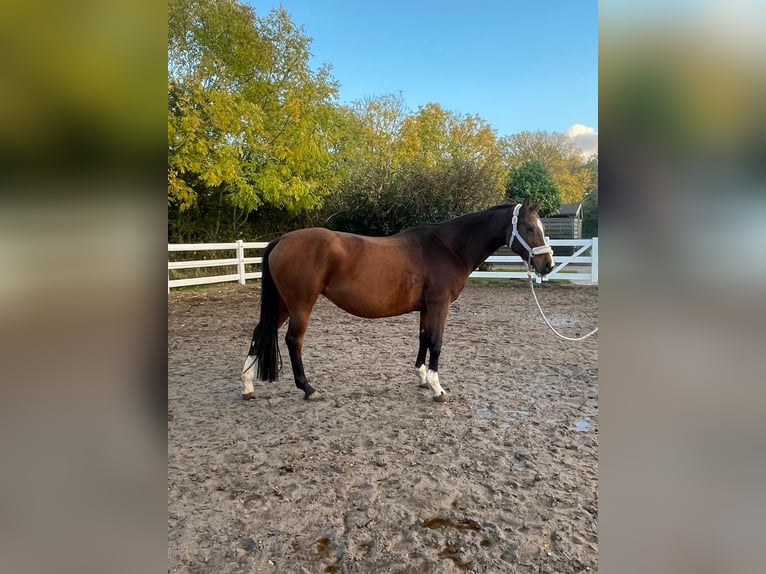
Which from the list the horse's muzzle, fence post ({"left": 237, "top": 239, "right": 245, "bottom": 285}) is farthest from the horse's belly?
fence post ({"left": 237, "top": 239, "right": 245, "bottom": 285})

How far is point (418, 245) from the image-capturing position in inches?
147

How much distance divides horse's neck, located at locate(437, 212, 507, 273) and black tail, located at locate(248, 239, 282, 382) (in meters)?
1.51

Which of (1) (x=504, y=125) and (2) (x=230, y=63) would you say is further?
(1) (x=504, y=125)

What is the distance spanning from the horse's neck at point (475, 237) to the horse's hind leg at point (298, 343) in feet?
4.49

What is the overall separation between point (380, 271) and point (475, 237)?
0.86m

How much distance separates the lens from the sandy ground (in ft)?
5.97

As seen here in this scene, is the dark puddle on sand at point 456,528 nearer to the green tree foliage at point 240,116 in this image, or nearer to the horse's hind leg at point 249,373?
the horse's hind leg at point 249,373

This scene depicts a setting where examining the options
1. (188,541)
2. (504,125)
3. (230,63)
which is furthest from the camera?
(504,125)

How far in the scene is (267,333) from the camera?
357cm

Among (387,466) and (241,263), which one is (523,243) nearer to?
(387,466)

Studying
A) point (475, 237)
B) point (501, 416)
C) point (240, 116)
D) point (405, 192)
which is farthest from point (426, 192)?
point (501, 416)
